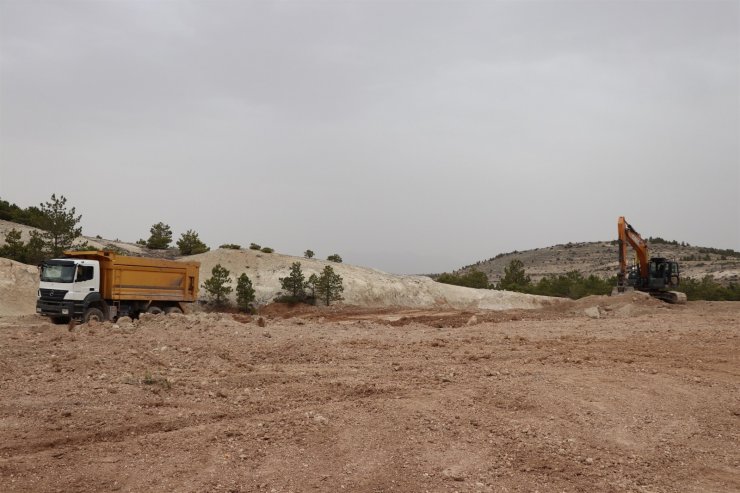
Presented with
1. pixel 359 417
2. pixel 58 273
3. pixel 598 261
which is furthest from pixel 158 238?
pixel 598 261

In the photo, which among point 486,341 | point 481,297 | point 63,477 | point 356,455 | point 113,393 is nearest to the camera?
point 63,477

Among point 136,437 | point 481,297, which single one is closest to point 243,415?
point 136,437

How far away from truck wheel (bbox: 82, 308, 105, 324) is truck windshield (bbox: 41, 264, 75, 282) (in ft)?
4.14

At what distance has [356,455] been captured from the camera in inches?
261

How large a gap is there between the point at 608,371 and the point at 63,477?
8955mm

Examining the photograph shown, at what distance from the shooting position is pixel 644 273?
30078mm

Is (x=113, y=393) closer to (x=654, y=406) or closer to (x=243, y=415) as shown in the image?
(x=243, y=415)

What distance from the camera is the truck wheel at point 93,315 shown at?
67.5ft

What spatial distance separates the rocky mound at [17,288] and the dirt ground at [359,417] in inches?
675

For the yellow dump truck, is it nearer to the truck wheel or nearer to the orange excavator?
the truck wheel

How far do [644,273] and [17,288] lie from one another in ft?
101

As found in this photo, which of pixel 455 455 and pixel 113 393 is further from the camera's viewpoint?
pixel 113 393

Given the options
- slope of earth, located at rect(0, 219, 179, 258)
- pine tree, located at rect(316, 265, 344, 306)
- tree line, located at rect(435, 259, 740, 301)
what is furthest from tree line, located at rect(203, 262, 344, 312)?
tree line, located at rect(435, 259, 740, 301)

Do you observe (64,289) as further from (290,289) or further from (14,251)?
(290,289)
